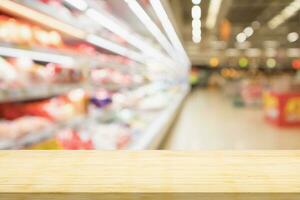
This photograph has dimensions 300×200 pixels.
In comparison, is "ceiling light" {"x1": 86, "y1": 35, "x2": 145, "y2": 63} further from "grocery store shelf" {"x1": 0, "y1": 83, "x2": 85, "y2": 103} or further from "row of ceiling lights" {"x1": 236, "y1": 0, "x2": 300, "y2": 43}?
"row of ceiling lights" {"x1": 236, "y1": 0, "x2": 300, "y2": 43}

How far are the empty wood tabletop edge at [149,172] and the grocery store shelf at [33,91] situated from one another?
142cm

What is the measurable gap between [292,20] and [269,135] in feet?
43.5

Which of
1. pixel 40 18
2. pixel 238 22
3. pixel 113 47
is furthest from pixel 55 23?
pixel 238 22

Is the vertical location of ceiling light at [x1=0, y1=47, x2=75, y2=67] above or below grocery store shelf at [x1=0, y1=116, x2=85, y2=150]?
above

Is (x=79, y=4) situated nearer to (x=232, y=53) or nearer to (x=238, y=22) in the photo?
(x=238, y=22)

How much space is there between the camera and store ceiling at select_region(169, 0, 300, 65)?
43.9 feet

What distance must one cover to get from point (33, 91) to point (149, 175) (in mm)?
2029

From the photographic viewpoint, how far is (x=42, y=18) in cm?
308

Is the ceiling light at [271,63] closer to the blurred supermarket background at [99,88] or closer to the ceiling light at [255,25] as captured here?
the ceiling light at [255,25]

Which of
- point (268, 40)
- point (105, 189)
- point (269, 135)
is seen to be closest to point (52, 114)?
point (105, 189)

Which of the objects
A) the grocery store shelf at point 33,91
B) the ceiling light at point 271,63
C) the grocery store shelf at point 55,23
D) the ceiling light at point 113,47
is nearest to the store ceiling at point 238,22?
the ceiling light at point 271,63

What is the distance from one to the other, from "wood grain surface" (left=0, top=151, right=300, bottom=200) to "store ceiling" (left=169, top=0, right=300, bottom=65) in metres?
8.23

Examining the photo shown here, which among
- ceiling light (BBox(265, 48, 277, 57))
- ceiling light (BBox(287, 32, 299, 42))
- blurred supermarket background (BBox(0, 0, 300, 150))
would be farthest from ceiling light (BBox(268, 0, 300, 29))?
ceiling light (BBox(265, 48, 277, 57))

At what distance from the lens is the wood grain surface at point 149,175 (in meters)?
0.65
